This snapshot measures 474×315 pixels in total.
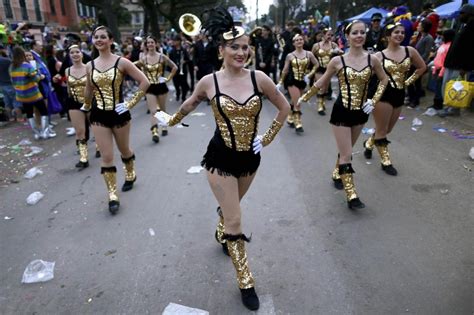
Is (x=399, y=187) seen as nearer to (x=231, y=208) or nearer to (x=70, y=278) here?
(x=231, y=208)

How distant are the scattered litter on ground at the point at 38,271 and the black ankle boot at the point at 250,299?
6.05 ft

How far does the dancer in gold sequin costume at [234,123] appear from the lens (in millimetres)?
2842

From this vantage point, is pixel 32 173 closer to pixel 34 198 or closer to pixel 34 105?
pixel 34 198

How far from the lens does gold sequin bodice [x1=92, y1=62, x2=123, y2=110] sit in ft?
14.6

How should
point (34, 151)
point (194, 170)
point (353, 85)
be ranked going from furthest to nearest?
point (34, 151), point (194, 170), point (353, 85)

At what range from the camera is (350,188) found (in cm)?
444

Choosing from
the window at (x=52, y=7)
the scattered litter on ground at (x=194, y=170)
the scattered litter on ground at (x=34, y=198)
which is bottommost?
the scattered litter on ground at (x=34, y=198)

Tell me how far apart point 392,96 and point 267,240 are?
292cm

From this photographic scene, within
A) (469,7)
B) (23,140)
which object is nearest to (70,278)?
(23,140)

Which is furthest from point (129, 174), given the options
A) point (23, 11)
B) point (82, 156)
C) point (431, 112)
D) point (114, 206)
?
point (23, 11)

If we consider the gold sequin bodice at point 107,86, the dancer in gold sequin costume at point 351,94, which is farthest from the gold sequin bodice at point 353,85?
the gold sequin bodice at point 107,86

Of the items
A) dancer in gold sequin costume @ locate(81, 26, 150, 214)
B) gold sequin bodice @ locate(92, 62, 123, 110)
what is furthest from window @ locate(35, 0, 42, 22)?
gold sequin bodice @ locate(92, 62, 123, 110)

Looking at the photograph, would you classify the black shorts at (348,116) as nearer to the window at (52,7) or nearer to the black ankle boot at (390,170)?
the black ankle boot at (390,170)

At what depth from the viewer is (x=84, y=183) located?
18.7ft
